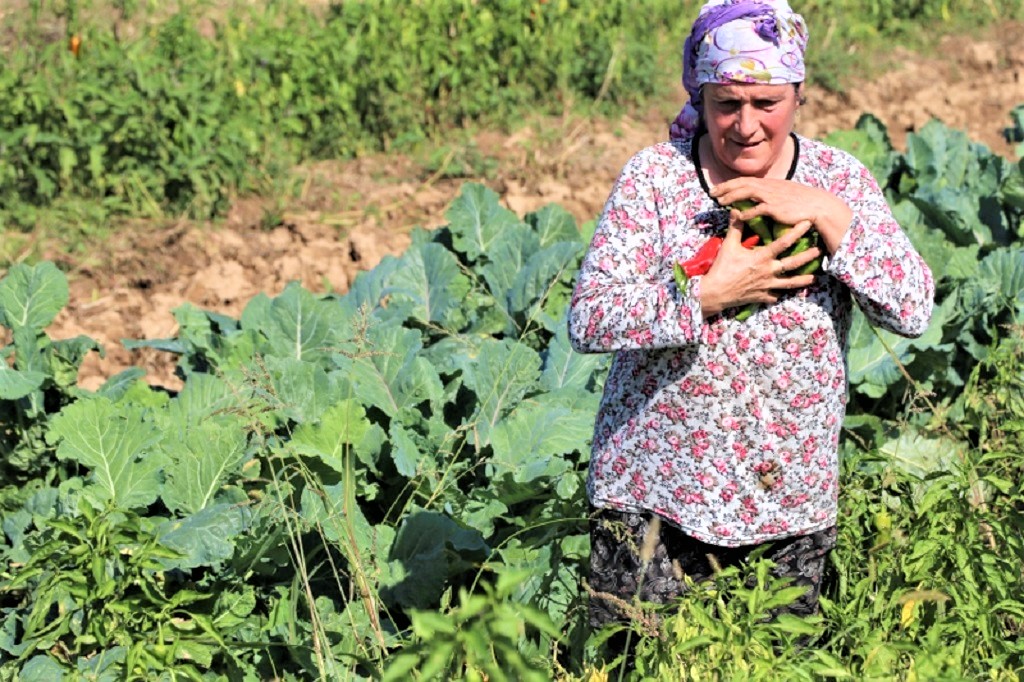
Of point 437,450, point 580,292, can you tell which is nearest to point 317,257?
point 437,450

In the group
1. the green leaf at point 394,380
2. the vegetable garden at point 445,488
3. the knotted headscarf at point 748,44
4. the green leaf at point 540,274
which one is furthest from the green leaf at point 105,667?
the green leaf at point 540,274

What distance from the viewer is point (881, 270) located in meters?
2.41

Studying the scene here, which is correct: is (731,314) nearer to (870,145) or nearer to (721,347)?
(721,347)

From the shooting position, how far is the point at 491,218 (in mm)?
5012

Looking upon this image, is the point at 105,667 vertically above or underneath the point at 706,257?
underneath

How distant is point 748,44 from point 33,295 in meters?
2.60

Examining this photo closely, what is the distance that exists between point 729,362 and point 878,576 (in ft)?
2.05

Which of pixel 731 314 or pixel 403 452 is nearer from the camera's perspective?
pixel 731 314

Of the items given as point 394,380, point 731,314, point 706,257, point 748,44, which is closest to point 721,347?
point 731,314

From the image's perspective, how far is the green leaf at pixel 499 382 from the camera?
12.4 ft

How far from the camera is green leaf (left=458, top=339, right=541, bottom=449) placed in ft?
12.4

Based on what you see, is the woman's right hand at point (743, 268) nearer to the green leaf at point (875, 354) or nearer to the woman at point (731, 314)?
the woman at point (731, 314)

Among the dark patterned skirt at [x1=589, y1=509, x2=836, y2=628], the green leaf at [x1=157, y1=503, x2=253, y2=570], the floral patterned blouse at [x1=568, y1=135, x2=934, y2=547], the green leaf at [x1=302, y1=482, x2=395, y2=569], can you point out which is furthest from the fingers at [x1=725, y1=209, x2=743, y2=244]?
the green leaf at [x1=157, y1=503, x2=253, y2=570]

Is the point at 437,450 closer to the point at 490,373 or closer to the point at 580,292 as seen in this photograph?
the point at 490,373
